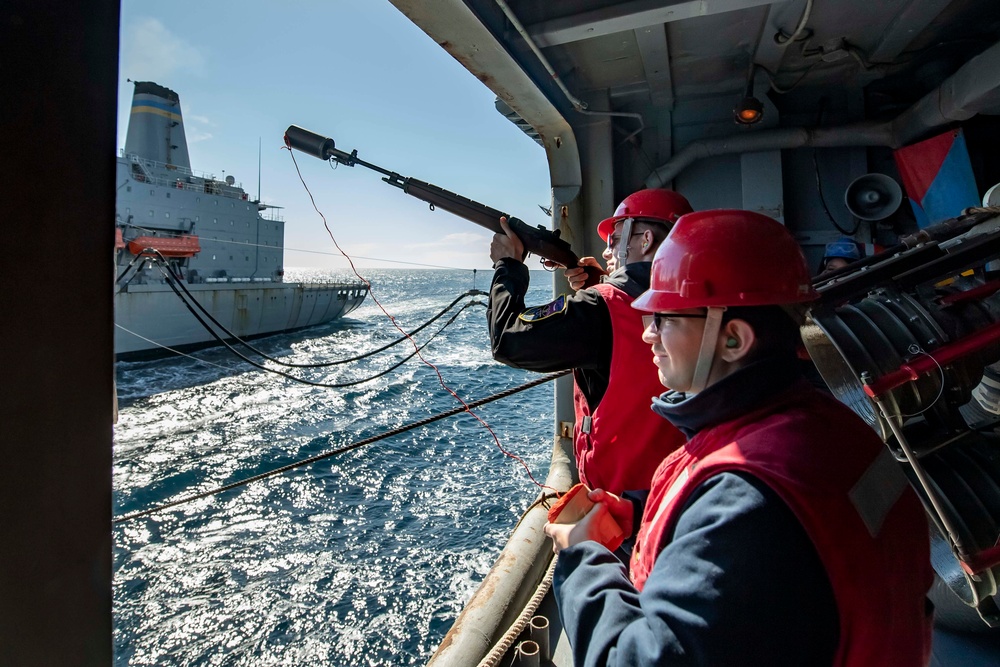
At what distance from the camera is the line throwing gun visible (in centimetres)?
321

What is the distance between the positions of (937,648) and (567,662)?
1692mm

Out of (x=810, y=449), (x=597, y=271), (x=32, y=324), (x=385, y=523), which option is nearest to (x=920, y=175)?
(x=597, y=271)

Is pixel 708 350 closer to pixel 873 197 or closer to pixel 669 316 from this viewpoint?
pixel 669 316

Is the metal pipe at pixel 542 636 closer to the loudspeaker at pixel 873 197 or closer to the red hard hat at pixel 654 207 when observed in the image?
the red hard hat at pixel 654 207

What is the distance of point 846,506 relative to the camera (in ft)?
2.95

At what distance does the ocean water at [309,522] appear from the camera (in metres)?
5.73

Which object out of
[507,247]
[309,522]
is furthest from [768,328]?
[309,522]

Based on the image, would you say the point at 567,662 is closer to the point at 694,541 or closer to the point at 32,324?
the point at 694,541

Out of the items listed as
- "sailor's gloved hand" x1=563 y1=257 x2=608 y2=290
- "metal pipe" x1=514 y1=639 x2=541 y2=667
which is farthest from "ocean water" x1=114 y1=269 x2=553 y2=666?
"sailor's gloved hand" x1=563 y1=257 x2=608 y2=290

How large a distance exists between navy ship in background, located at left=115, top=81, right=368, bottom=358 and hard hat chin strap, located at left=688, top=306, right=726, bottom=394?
2256 cm

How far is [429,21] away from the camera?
8.64 ft

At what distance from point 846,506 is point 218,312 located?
89.0 ft

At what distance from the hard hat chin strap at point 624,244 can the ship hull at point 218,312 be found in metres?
16.5

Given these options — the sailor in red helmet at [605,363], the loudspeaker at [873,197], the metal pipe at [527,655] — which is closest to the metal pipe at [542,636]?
the metal pipe at [527,655]
